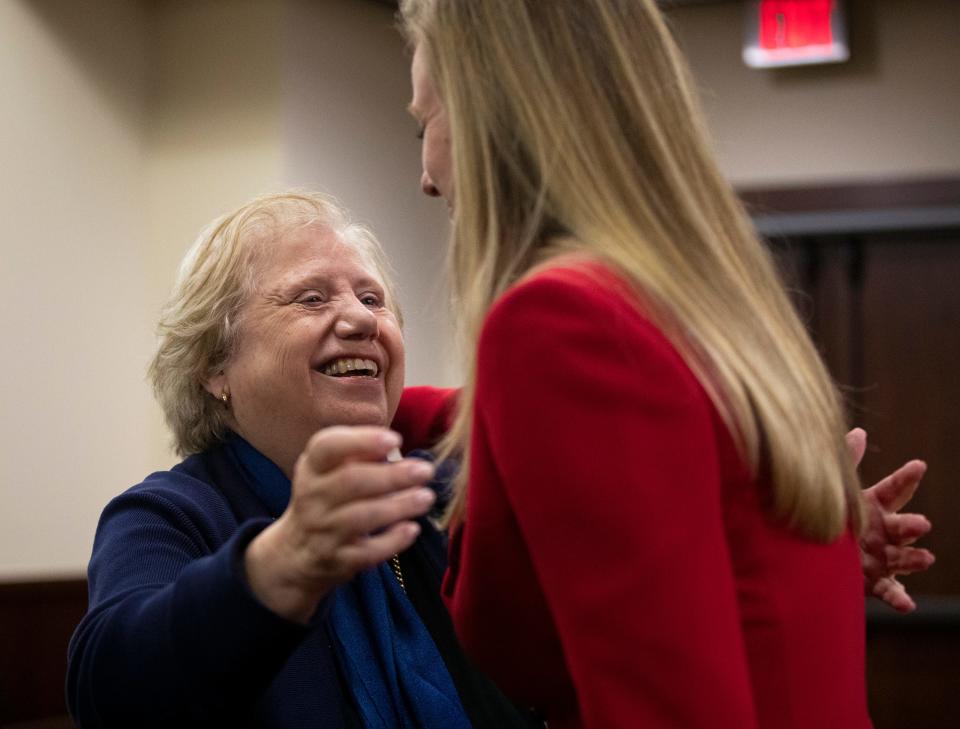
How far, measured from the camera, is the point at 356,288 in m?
1.84

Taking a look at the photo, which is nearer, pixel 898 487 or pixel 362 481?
pixel 362 481

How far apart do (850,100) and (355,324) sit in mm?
2760

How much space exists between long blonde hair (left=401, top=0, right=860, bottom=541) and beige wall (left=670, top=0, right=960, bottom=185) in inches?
116

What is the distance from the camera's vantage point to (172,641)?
105 centimetres

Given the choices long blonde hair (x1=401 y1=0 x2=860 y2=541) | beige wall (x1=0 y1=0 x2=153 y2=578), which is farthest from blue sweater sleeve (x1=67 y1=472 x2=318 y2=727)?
beige wall (x1=0 y1=0 x2=153 y2=578)

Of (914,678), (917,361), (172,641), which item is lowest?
(914,678)

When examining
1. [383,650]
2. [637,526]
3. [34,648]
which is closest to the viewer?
[637,526]

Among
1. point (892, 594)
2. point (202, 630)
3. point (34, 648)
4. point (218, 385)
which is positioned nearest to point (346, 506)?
point (202, 630)

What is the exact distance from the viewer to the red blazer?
0.82 m

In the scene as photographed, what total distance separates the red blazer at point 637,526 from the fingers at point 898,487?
47 cm

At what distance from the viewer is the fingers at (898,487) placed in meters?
1.36

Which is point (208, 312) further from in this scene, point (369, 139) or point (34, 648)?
point (369, 139)

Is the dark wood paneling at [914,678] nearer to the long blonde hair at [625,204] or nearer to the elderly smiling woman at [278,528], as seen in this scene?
the elderly smiling woman at [278,528]

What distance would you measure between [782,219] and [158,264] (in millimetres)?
2159
